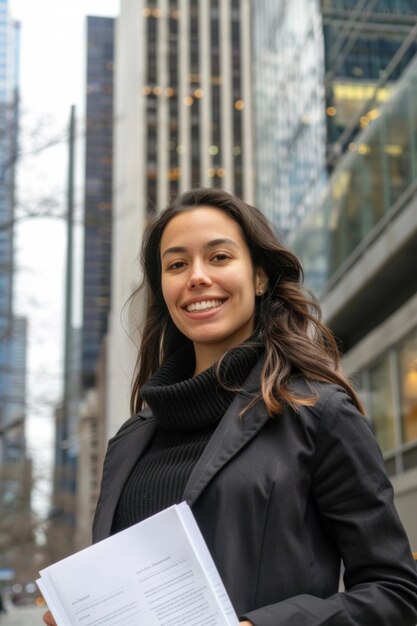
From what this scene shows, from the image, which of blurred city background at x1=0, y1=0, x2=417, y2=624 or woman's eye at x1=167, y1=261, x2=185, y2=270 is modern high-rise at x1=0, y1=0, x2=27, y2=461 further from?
woman's eye at x1=167, y1=261, x2=185, y2=270

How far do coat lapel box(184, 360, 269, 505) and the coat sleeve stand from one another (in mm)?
148

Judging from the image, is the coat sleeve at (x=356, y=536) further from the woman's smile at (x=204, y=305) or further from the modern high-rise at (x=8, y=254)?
the modern high-rise at (x=8, y=254)

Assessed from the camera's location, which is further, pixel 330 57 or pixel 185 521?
pixel 330 57

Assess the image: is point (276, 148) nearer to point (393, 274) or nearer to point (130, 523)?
point (393, 274)

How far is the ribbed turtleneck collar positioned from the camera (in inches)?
97.9

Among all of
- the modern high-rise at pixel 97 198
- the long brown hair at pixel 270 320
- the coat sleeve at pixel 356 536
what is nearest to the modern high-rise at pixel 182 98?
the modern high-rise at pixel 97 198

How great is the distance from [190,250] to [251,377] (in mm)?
357

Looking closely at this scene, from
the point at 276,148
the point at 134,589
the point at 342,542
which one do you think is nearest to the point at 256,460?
the point at 342,542

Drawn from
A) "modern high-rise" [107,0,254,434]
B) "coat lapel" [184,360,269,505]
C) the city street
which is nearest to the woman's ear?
"coat lapel" [184,360,269,505]

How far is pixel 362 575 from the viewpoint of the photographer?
2176 millimetres

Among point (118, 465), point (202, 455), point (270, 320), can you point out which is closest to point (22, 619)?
point (118, 465)

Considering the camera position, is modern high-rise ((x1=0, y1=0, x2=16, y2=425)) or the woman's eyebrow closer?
the woman's eyebrow

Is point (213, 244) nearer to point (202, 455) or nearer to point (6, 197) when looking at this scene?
point (202, 455)

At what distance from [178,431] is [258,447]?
35 cm
